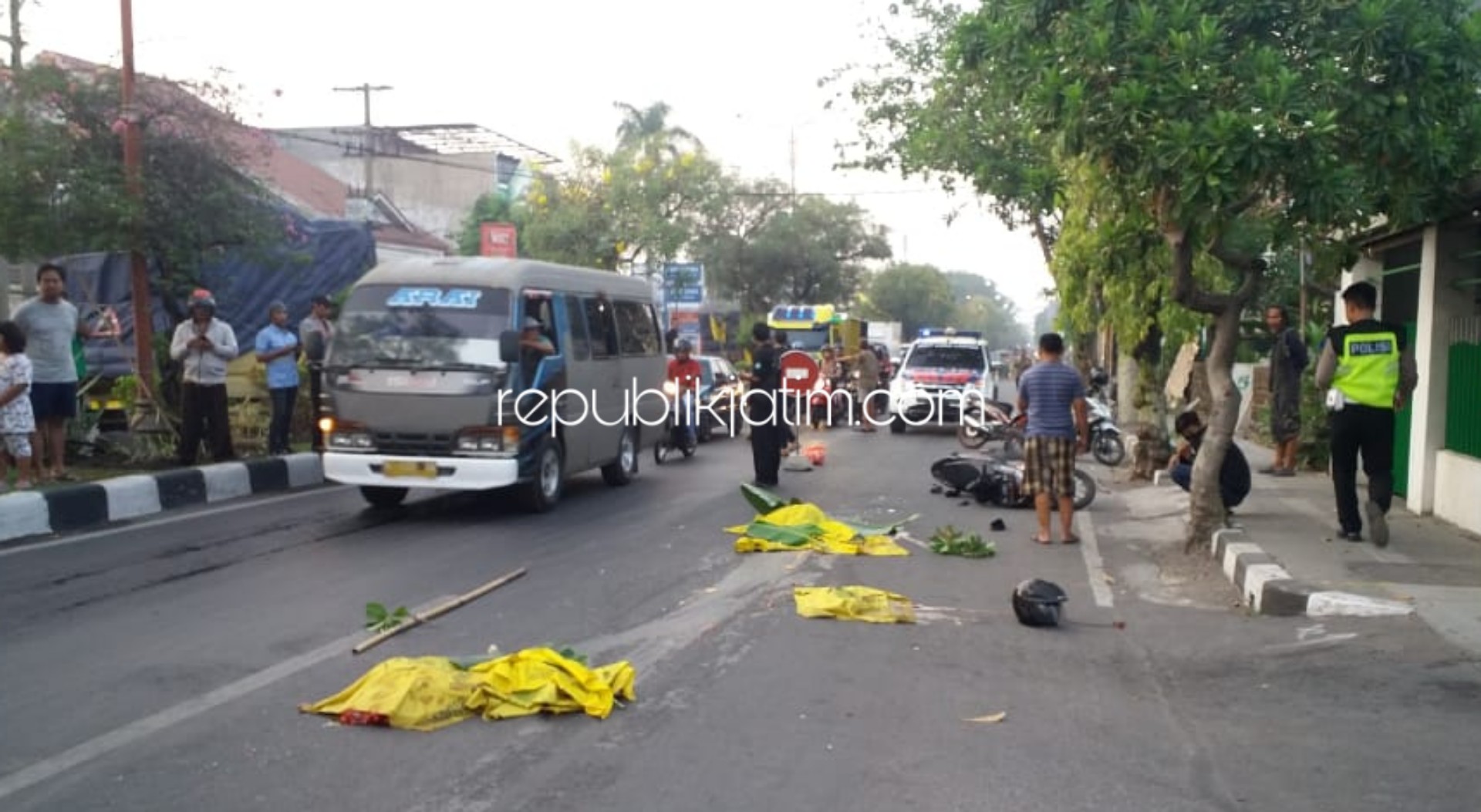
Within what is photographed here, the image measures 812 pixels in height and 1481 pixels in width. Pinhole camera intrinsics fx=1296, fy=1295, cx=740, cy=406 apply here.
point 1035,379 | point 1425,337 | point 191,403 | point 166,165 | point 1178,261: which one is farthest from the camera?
point 166,165

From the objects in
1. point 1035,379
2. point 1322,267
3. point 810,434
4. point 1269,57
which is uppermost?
point 1269,57

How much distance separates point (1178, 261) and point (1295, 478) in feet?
19.7

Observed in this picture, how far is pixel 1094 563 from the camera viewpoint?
33.5ft

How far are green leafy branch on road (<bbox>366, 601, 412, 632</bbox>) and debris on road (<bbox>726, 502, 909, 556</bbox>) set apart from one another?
3.34 meters

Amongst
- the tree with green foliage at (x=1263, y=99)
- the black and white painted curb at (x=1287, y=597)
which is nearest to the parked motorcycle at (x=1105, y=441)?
the tree with green foliage at (x=1263, y=99)

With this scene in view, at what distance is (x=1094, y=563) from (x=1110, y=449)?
8.31 meters

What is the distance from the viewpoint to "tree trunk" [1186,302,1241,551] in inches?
397

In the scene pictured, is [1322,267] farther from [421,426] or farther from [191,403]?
[191,403]

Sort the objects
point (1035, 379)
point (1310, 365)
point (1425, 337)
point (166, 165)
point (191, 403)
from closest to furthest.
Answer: point (1035, 379) < point (1425, 337) < point (191, 403) < point (166, 165) < point (1310, 365)

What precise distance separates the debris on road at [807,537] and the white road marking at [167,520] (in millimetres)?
4931

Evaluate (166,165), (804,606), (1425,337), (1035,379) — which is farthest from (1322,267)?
(166,165)

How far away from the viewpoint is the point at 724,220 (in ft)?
178

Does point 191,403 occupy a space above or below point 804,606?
above

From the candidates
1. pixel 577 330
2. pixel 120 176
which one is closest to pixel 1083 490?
pixel 577 330
